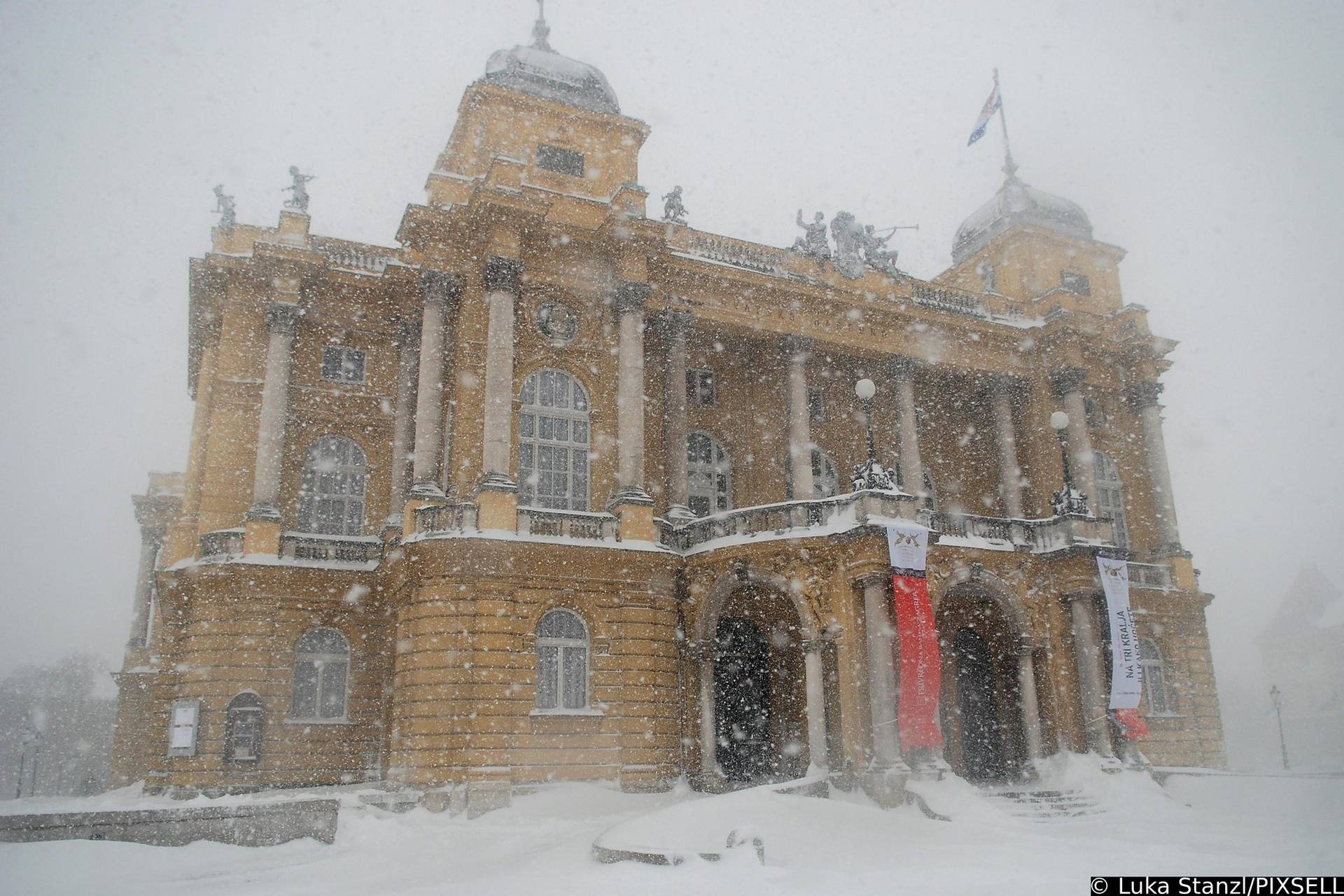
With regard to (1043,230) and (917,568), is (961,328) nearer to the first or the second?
(1043,230)

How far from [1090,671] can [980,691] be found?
139 inches

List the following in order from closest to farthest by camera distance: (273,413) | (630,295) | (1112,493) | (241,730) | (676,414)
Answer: (241,730), (273,413), (630,295), (676,414), (1112,493)

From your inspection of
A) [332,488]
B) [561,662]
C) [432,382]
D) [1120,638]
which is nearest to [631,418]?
[432,382]


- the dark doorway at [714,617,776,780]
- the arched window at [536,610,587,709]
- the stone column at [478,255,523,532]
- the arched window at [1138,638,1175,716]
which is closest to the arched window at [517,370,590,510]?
the stone column at [478,255,523,532]

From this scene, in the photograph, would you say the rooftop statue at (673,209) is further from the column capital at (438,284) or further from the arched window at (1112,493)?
the arched window at (1112,493)

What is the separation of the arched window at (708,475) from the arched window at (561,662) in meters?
7.06

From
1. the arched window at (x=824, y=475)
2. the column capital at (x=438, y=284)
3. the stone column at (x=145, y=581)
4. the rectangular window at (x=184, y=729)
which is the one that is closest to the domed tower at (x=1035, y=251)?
the arched window at (x=824, y=475)

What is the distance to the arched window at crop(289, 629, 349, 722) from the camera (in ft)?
80.9

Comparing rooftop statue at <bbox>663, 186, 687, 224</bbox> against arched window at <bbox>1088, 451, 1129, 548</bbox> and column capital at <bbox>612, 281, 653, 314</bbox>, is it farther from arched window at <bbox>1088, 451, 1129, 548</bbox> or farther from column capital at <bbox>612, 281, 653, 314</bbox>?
arched window at <bbox>1088, 451, 1129, 548</bbox>

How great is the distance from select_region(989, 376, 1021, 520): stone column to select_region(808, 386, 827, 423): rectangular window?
5791mm

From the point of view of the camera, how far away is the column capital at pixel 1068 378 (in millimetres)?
32562

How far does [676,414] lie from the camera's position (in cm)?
2705

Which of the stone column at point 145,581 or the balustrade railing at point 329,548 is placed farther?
the stone column at point 145,581

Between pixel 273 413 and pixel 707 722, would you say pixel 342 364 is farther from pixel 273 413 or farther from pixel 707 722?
pixel 707 722
